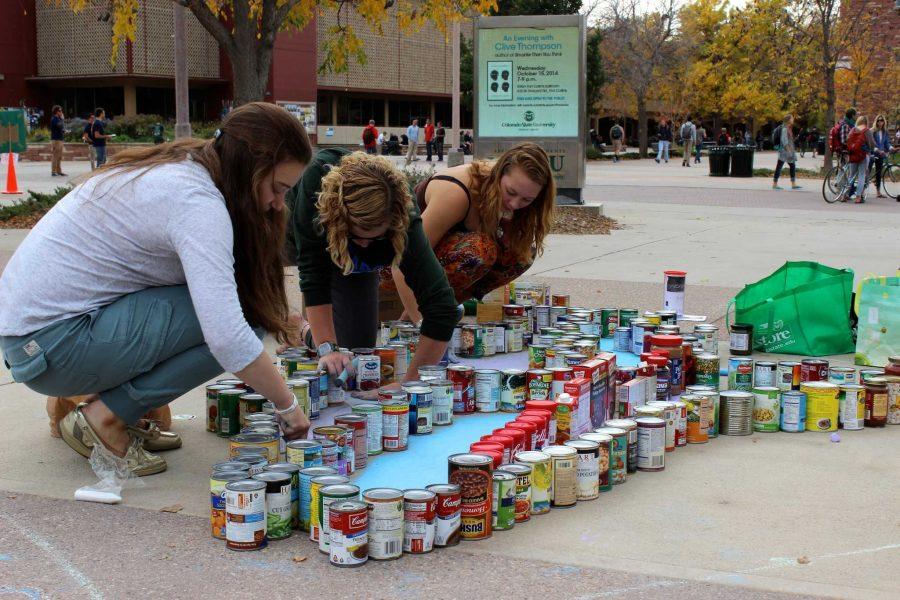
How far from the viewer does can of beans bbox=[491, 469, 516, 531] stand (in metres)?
3.11

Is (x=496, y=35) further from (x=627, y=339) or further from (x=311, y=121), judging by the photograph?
(x=311, y=121)

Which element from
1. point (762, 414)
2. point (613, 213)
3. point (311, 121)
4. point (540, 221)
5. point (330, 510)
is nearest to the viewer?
point (330, 510)

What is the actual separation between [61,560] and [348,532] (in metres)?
0.85

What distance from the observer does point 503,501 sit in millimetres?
3123

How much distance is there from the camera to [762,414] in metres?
4.36

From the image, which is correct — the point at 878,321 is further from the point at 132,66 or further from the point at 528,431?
the point at 132,66

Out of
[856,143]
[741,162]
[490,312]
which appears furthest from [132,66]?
[490,312]

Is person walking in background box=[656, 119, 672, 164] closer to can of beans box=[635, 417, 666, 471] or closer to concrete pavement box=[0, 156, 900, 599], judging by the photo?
concrete pavement box=[0, 156, 900, 599]

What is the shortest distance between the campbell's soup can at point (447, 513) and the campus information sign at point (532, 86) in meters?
10.3

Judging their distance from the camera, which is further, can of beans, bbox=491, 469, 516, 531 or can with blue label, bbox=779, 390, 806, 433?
can with blue label, bbox=779, 390, 806, 433

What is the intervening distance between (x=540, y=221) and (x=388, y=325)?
1.00 m

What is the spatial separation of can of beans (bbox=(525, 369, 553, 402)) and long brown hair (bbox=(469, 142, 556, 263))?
1.08 meters

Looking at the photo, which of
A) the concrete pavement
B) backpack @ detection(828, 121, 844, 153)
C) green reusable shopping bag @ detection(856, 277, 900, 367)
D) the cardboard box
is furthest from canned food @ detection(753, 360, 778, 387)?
backpack @ detection(828, 121, 844, 153)

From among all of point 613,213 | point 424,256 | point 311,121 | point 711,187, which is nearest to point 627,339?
point 424,256
